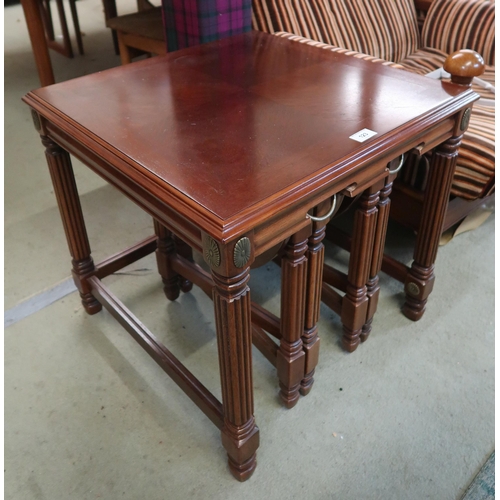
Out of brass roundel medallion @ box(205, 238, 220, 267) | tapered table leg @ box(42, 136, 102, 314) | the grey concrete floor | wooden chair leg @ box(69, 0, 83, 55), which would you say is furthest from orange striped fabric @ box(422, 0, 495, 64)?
wooden chair leg @ box(69, 0, 83, 55)

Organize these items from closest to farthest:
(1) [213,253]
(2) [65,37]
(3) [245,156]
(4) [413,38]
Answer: (1) [213,253]
(3) [245,156]
(4) [413,38]
(2) [65,37]

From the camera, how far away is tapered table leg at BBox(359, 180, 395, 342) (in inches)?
42.5

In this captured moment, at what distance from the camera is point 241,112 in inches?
38.7

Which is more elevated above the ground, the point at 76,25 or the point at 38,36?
the point at 38,36

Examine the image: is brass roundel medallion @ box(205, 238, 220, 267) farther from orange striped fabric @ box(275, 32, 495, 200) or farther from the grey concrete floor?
orange striped fabric @ box(275, 32, 495, 200)

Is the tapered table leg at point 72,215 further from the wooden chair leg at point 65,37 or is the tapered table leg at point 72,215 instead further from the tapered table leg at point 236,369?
the wooden chair leg at point 65,37

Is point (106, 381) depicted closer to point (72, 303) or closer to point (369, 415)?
point (72, 303)

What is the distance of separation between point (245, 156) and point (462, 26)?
5.44 feet

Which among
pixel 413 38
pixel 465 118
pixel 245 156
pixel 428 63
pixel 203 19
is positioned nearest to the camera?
pixel 245 156

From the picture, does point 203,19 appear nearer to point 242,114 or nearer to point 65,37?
point 242,114

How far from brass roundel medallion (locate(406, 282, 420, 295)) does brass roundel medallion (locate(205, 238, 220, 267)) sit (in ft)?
2.68

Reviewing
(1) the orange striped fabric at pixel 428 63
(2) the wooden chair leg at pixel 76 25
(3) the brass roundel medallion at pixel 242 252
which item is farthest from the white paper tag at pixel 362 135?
(2) the wooden chair leg at pixel 76 25

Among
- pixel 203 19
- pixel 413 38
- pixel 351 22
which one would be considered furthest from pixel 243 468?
pixel 413 38

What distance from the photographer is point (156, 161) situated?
83 cm
